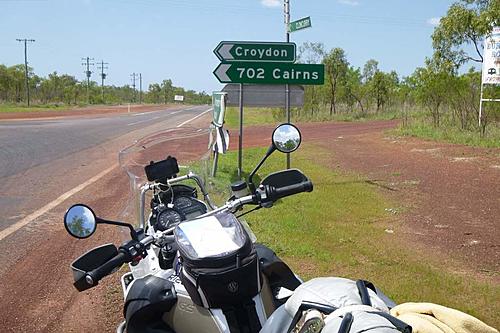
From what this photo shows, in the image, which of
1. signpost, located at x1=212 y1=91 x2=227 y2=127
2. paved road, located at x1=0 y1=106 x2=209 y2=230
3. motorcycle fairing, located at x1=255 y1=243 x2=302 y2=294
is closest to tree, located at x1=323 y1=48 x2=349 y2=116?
paved road, located at x1=0 y1=106 x2=209 y2=230

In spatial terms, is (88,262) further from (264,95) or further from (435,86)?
(435,86)

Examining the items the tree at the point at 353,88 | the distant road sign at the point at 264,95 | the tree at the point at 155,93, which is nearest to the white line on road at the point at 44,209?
the distant road sign at the point at 264,95

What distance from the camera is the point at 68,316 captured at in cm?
441

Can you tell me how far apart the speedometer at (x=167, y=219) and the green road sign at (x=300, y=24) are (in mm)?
6461

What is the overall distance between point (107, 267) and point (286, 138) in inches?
42.2

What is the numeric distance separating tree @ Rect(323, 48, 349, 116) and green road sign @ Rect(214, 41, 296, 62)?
27012mm

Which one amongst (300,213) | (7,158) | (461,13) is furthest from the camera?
(461,13)

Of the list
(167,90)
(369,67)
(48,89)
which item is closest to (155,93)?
(167,90)

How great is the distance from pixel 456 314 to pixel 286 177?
43.3 inches

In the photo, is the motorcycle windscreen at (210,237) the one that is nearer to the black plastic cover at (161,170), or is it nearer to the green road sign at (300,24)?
the black plastic cover at (161,170)

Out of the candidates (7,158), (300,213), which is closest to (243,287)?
(300,213)

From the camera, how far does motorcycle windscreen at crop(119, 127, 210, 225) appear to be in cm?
362

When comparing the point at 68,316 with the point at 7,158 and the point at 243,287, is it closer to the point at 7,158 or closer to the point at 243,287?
the point at 243,287

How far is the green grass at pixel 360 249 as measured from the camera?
4715 millimetres
